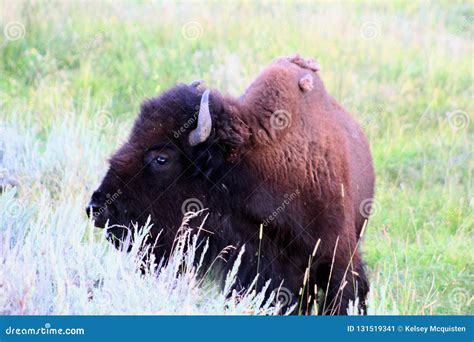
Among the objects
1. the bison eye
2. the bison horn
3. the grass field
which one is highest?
the bison horn

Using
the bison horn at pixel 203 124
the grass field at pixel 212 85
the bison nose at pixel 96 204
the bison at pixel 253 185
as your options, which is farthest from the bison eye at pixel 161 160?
the grass field at pixel 212 85

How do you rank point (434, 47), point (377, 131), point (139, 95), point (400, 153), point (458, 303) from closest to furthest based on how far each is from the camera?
1. point (458, 303)
2. point (400, 153)
3. point (377, 131)
4. point (139, 95)
5. point (434, 47)

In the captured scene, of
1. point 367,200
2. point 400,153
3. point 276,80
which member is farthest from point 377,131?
point 276,80

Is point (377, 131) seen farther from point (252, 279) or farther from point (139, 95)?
point (252, 279)

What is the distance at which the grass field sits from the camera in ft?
17.6

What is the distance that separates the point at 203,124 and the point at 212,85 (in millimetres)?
6037

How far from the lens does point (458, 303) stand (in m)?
6.62

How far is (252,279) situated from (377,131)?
191 inches

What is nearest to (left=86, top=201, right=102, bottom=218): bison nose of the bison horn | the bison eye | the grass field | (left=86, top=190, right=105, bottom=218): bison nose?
(left=86, top=190, right=105, bottom=218): bison nose

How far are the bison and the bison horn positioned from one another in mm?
13

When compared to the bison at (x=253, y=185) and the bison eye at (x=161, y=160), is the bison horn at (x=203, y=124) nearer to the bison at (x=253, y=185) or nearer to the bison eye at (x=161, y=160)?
the bison at (x=253, y=185)

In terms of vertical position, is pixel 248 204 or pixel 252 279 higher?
pixel 248 204

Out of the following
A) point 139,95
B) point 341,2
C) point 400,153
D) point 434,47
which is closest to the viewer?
point 400,153

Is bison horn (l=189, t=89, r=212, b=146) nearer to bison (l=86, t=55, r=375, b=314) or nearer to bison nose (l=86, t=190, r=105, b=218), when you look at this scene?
bison (l=86, t=55, r=375, b=314)
